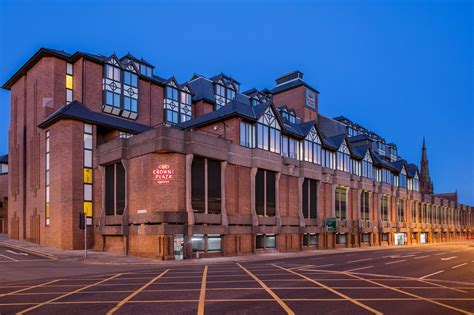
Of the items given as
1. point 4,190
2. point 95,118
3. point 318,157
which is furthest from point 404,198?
point 4,190

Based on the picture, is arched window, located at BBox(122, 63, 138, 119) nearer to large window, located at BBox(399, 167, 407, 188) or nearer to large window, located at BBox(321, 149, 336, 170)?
large window, located at BBox(321, 149, 336, 170)

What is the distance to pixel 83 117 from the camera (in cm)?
3956

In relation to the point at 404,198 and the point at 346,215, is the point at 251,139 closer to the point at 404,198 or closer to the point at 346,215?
the point at 346,215

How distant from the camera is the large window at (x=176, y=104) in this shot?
5412cm

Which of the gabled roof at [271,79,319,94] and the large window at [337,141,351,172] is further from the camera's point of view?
the gabled roof at [271,79,319,94]

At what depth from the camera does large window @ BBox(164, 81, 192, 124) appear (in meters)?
54.1

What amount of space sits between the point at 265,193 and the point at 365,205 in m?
27.6

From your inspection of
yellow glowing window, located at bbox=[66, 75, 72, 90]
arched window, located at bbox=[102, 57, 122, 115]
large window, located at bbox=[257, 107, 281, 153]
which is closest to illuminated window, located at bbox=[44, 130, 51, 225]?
yellow glowing window, located at bbox=[66, 75, 72, 90]

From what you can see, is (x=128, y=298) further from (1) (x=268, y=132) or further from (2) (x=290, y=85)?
(2) (x=290, y=85)

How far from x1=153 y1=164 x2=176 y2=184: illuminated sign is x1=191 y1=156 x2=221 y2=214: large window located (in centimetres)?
222

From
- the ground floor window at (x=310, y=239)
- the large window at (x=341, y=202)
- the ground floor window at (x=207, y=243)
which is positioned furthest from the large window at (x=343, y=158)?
the ground floor window at (x=207, y=243)

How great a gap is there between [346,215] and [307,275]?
131 ft

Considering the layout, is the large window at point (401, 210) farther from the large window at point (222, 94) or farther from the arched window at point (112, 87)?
the arched window at point (112, 87)

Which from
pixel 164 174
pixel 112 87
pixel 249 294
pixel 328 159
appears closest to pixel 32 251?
pixel 164 174
